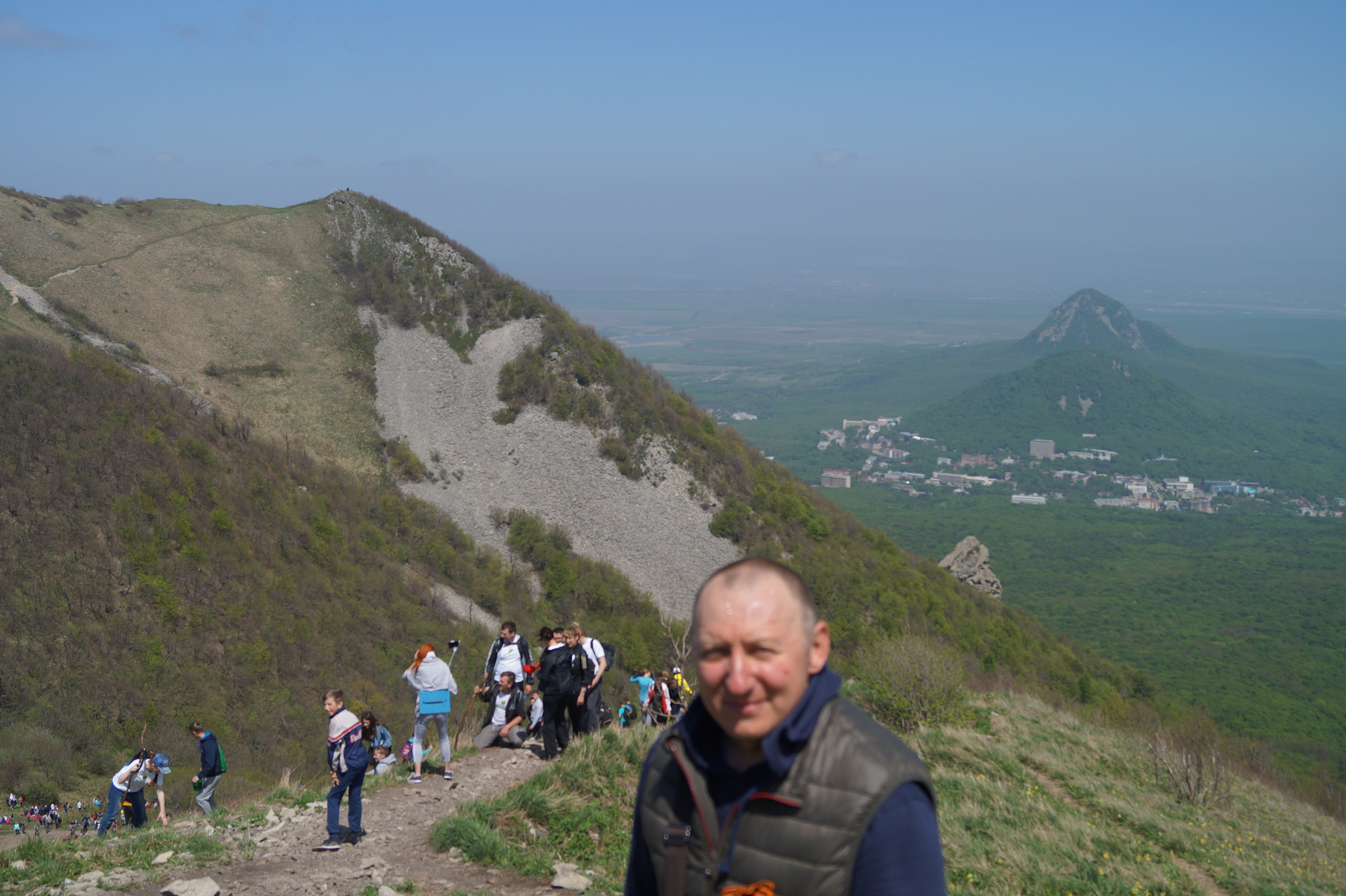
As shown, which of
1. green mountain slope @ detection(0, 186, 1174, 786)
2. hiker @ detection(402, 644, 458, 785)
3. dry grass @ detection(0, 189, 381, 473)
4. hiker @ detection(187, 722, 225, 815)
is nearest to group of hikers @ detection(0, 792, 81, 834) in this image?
green mountain slope @ detection(0, 186, 1174, 786)

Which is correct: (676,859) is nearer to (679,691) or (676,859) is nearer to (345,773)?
(345,773)

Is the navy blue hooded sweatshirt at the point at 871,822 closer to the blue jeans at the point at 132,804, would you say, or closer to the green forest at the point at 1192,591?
the blue jeans at the point at 132,804

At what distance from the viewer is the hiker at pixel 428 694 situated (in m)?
8.03

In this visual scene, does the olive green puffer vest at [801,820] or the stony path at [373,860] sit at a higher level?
the olive green puffer vest at [801,820]

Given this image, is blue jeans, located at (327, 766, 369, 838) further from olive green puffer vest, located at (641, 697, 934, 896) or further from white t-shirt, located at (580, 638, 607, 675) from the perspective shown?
olive green puffer vest, located at (641, 697, 934, 896)

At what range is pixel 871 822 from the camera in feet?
5.24

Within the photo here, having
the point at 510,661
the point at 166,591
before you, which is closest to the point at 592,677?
the point at 510,661

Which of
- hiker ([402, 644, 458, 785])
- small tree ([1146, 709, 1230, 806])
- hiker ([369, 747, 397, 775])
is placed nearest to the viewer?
hiker ([402, 644, 458, 785])

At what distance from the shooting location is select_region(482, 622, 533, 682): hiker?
9.26 metres

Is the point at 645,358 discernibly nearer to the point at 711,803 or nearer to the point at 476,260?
the point at 476,260

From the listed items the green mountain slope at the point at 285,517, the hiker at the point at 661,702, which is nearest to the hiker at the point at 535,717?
the hiker at the point at 661,702

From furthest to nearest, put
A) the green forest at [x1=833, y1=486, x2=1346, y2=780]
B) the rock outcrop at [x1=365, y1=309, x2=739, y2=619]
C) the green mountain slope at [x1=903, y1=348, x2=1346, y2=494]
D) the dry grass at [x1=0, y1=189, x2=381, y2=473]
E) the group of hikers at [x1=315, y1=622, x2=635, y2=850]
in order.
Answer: the green mountain slope at [x1=903, y1=348, x2=1346, y2=494]
the green forest at [x1=833, y1=486, x2=1346, y2=780]
the dry grass at [x1=0, y1=189, x2=381, y2=473]
the rock outcrop at [x1=365, y1=309, x2=739, y2=619]
the group of hikers at [x1=315, y1=622, x2=635, y2=850]

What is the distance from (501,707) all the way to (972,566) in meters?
40.4

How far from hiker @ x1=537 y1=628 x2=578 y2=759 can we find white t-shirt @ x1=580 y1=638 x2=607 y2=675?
209 mm
